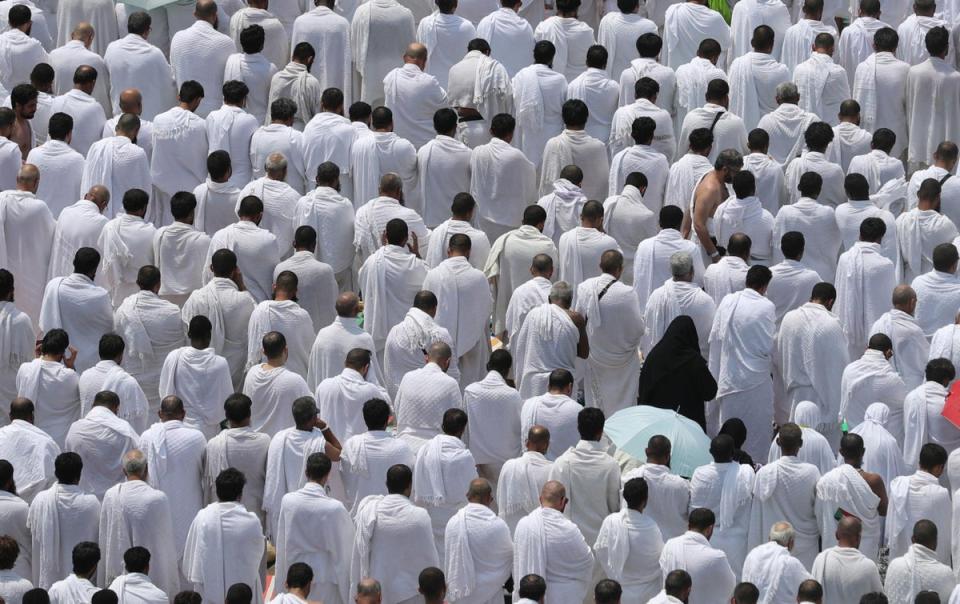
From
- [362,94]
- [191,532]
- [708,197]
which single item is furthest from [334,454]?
[362,94]

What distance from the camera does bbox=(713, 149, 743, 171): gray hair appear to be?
2483 centimetres

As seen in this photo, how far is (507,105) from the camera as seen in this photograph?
26.4 meters

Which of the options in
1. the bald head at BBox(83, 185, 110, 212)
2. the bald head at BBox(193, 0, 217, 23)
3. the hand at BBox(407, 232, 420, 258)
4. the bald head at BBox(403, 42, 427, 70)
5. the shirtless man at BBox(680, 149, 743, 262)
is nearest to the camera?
the hand at BBox(407, 232, 420, 258)

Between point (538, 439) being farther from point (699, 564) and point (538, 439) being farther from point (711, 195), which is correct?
point (711, 195)

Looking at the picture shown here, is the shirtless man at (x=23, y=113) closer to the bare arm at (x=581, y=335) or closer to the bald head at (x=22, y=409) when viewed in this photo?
the bald head at (x=22, y=409)

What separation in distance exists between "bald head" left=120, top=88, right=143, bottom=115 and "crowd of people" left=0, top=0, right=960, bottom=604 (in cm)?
4

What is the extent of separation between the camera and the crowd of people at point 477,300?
21.0 m

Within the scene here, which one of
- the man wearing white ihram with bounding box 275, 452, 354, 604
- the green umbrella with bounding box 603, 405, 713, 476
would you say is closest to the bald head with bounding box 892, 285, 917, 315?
the green umbrella with bounding box 603, 405, 713, 476

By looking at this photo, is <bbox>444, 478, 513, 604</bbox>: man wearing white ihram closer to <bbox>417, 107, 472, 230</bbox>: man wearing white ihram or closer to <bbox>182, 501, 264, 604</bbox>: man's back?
<bbox>182, 501, 264, 604</bbox>: man's back

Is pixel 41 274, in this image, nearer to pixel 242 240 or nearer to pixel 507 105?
pixel 242 240

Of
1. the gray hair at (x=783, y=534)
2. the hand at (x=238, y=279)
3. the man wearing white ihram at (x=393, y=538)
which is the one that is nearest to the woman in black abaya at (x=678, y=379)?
the gray hair at (x=783, y=534)

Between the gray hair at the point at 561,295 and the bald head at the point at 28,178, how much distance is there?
5.28 metres

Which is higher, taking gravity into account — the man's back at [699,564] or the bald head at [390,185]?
the bald head at [390,185]

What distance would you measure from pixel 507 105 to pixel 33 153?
15.8 feet
